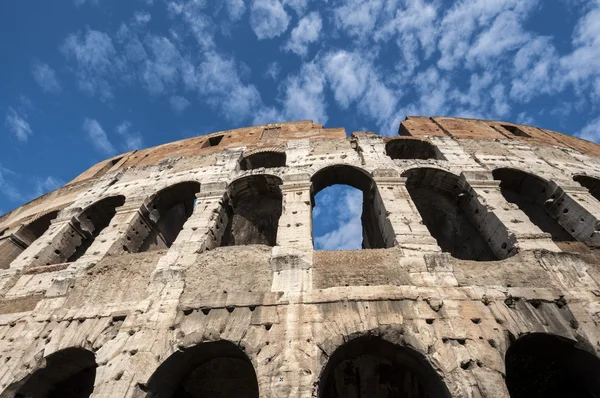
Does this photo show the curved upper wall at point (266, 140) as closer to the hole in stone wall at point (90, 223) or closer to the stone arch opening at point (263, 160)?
the stone arch opening at point (263, 160)

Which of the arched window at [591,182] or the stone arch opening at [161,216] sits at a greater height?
the arched window at [591,182]

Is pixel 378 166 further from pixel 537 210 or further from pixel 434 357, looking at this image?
pixel 434 357

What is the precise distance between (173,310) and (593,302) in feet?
21.0

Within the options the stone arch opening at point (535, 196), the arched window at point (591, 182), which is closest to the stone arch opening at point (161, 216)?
the stone arch opening at point (535, 196)

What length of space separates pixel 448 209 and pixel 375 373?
5063 mm

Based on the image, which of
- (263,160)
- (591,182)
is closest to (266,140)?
(263,160)

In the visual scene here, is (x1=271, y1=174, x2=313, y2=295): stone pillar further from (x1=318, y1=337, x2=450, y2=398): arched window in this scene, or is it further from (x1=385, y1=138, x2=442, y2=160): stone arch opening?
(x1=385, y1=138, x2=442, y2=160): stone arch opening

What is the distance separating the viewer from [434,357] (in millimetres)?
4195

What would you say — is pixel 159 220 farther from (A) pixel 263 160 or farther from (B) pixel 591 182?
(B) pixel 591 182

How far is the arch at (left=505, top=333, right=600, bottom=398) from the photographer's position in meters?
4.62

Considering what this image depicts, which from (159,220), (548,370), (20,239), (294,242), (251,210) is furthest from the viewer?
(251,210)

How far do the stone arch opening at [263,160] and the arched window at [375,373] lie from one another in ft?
21.6

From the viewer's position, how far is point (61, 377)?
17.9ft

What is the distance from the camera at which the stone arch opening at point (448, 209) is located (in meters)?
8.10
